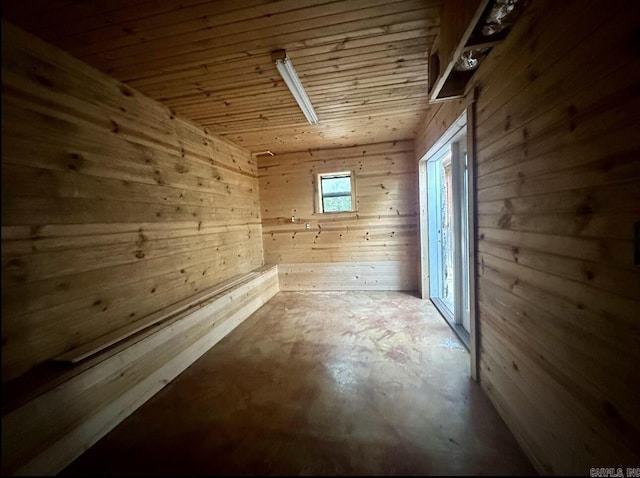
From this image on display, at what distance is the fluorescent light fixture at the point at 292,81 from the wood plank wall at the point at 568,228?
1.33 m

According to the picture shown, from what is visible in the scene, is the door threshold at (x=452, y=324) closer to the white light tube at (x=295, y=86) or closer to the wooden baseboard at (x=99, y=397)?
the wooden baseboard at (x=99, y=397)

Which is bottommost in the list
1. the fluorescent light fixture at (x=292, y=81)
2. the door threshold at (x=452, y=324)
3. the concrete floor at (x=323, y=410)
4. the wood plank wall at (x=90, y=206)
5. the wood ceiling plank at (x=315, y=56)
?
the door threshold at (x=452, y=324)

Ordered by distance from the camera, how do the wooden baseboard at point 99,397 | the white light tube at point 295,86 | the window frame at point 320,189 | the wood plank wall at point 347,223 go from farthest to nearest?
the window frame at point 320,189 → the wood plank wall at point 347,223 → the white light tube at point 295,86 → the wooden baseboard at point 99,397

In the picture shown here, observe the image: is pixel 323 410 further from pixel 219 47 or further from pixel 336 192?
pixel 336 192

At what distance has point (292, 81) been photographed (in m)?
2.10

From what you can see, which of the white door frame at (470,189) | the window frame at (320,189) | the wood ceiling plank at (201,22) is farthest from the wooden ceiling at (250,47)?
the window frame at (320,189)

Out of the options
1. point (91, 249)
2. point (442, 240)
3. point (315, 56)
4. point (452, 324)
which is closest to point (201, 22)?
point (315, 56)

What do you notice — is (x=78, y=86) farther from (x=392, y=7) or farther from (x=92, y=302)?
(x=392, y=7)

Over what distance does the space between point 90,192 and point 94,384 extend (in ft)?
3.76

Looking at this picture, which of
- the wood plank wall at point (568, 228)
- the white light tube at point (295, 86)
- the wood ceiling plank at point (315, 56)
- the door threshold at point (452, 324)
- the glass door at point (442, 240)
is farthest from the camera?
the glass door at point (442, 240)

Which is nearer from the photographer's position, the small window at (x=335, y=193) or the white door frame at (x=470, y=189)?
the white door frame at (x=470, y=189)

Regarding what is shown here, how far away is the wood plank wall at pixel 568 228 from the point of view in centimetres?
80

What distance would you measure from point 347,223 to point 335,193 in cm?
58

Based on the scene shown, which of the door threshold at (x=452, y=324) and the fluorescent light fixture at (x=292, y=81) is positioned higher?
the fluorescent light fixture at (x=292, y=81)
